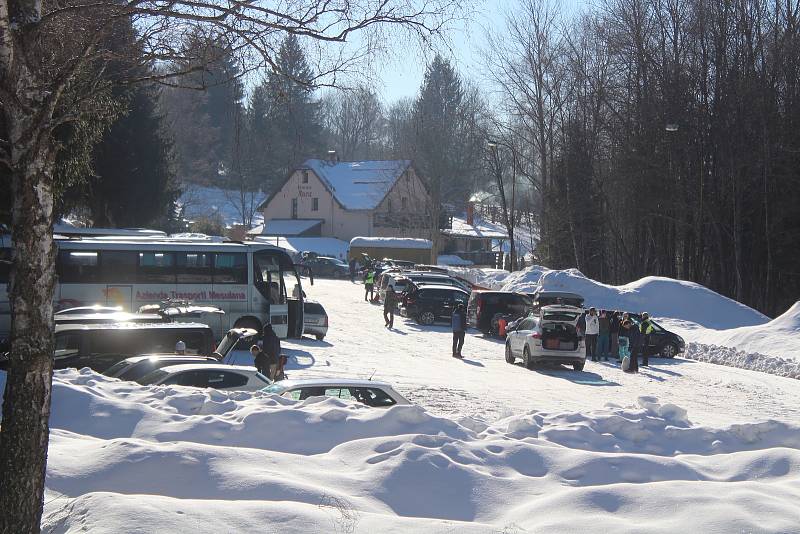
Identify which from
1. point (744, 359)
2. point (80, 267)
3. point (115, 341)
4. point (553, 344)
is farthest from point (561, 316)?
point (80, 267)

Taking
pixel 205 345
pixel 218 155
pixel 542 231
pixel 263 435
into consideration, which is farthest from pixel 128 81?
pixel 218 155

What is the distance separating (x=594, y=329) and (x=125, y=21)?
23.3 m

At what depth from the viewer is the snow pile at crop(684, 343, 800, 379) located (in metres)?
26.2

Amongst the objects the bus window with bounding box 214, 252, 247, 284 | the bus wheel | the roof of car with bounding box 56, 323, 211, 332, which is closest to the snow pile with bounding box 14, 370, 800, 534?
the roof of car with bounding box 56, 323, 211, 332

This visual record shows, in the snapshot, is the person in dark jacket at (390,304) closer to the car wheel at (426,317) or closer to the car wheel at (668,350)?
the car wheel at (426,317)

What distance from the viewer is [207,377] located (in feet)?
42.5

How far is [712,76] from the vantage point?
47781 millimetres

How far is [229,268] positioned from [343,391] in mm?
17123

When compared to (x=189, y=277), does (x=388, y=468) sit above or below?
below

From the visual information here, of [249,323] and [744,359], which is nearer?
[249,323]

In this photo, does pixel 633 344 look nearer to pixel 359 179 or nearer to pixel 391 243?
pixel 391 243

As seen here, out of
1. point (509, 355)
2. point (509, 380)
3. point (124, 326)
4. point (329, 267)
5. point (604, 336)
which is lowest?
point (509, 380)

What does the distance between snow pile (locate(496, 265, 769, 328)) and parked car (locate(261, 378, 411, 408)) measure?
91.6 ft

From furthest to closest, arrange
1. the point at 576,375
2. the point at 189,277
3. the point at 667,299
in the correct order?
1. the point at 667,299
2. the point at 189,277
3. the point at 576,375
